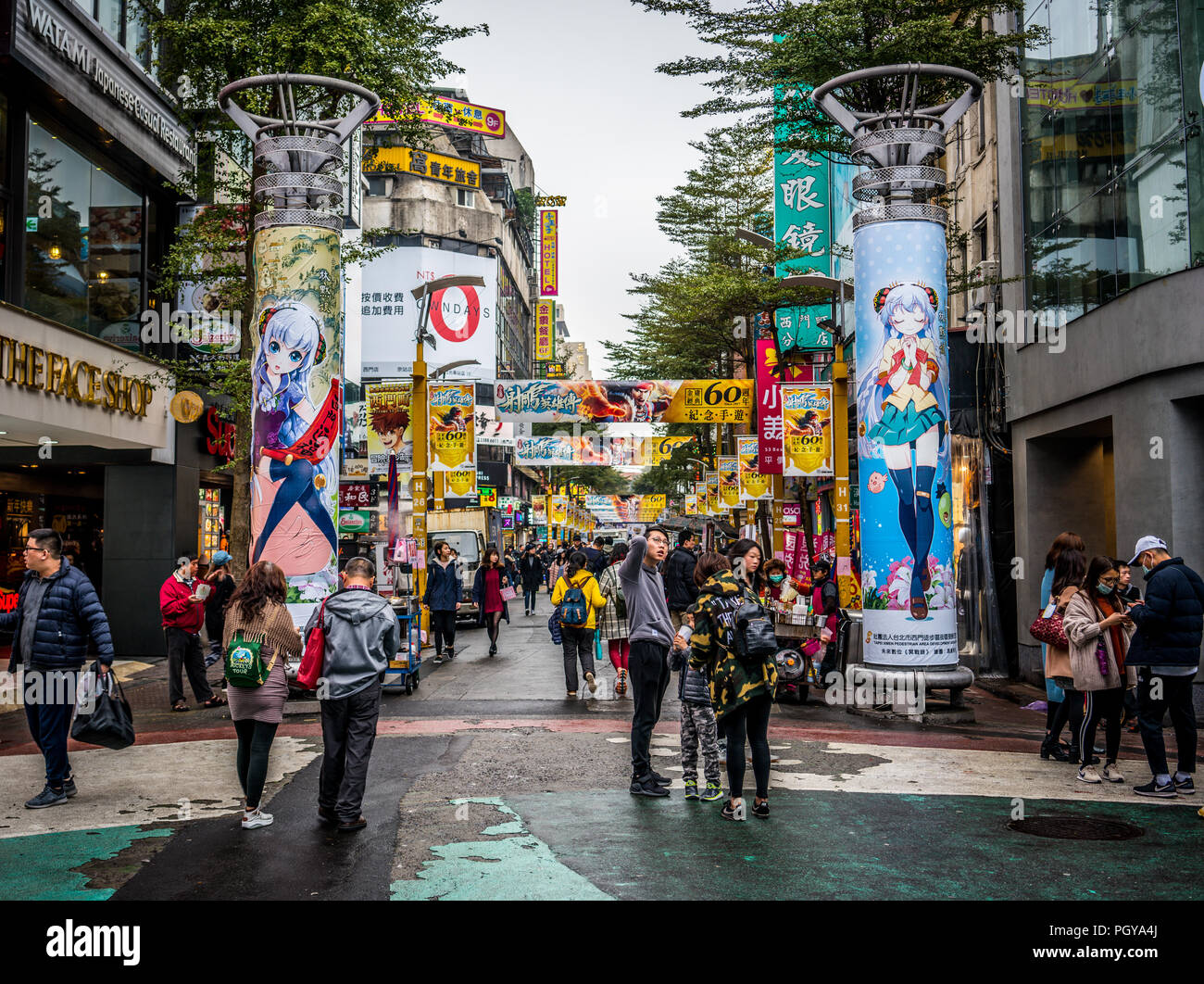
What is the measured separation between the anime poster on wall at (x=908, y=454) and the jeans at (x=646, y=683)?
562 cm

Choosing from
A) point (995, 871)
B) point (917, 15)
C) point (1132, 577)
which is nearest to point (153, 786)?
point (995, 871)

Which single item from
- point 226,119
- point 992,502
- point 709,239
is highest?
point 709,239

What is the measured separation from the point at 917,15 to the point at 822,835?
13154 millimetres

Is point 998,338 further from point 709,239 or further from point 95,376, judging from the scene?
point 709,239

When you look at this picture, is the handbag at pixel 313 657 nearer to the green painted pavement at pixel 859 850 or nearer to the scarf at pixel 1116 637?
the green painted pavement at pixel 859 850

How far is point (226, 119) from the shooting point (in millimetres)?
17359

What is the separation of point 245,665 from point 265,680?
174 mm

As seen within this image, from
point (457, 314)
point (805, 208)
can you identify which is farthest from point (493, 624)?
point (457, 314)

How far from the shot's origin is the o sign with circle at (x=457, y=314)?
5934 cm

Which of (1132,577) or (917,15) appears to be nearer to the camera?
(1132,577)

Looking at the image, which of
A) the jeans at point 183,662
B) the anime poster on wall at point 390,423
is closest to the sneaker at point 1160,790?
the jeans at point 183,662

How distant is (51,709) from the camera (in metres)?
7.99

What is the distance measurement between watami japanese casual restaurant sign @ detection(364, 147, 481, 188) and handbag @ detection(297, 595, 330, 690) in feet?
185

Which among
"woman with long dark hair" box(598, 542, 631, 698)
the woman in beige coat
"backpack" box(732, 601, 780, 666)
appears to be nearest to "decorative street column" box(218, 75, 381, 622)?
"woman with long dark hair" box(598, 542, 631, 698)
